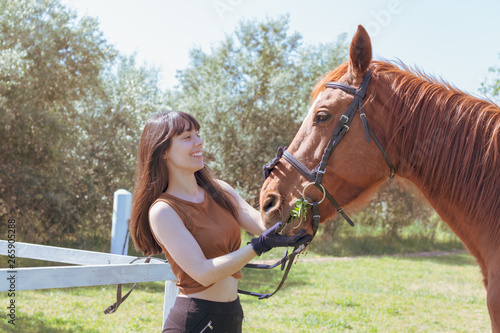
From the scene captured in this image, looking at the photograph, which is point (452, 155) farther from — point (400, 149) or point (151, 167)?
point (151, 167)

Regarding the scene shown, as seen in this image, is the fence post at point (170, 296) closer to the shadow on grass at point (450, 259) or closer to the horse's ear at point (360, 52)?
the horse's ear at point (360, 52)

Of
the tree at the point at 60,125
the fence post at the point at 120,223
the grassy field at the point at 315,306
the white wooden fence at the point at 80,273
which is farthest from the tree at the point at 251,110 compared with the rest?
the white wooden fence at the point at 80,273

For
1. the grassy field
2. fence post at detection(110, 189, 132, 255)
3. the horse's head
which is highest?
the horse's head

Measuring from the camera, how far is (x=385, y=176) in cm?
225

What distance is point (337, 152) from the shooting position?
2176 mm

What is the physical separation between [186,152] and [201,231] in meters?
0.44

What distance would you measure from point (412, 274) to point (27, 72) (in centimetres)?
1098

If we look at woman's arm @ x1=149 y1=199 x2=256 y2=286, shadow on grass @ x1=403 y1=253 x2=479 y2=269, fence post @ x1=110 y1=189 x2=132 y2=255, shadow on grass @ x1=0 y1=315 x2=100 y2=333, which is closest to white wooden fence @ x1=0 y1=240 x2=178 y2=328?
woman's arm @ x1=149 y1=199 x2=256 y2=286

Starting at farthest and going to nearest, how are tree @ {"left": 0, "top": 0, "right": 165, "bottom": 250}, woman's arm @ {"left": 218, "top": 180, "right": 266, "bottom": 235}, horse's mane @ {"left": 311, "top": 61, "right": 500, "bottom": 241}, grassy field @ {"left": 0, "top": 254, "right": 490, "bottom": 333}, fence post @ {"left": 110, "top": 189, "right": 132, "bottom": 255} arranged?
tree @ {"left": 0, "top": 0, "right": 165, "bottom": 250}, grassy field @ {"left": 0, "top": 254, "right": 490, "bottom": 333}, fence post @ {"left": 110, "top": 189, "right": 132, "bottom": 255}, woman's arm @ {"left": 218, "top": 180, "right": 266, "bottom": 235}, horse's mane @ {"left": 311, "top": 61, "right": 500, "bottom": 241}

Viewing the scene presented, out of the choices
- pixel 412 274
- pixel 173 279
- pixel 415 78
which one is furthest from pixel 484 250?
pixel 412 274

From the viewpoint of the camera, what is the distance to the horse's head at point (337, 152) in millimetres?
2162

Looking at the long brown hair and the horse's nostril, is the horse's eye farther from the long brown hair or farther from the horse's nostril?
the long brown hair

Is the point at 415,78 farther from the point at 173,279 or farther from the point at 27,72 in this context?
the point at 27,72

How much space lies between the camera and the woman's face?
2420 mm
